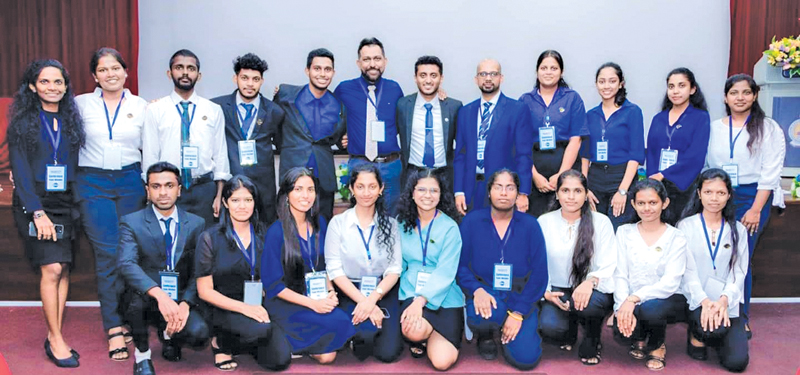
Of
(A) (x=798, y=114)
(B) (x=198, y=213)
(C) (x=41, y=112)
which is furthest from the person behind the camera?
(A) (x=798, y=114)

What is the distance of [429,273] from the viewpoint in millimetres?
3205

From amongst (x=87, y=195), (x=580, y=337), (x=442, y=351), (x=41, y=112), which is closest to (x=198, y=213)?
(x=87, y=195)

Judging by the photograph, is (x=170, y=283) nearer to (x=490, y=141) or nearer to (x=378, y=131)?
(x=378, y=131)

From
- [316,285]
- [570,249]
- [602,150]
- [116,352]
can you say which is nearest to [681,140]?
[602,150]

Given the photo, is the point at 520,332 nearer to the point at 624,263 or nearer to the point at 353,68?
the point at 624,263

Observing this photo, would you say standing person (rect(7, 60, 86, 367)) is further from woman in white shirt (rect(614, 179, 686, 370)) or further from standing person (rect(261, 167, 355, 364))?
woman in white shirt (rect(614, 179, 686, 370))

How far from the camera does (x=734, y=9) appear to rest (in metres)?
5.61

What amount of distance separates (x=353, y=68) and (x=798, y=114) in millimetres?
3680

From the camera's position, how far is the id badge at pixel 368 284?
3.17 meters

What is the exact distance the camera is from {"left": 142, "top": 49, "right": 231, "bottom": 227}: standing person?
11.2ft

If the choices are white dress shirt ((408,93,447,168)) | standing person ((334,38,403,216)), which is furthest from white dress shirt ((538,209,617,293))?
standing person ((334,38,403,216))

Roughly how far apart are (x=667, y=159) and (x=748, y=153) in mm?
426

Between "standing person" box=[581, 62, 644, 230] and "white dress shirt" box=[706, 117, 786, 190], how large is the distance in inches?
17.0

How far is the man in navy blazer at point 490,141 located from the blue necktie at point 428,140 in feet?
0.50
